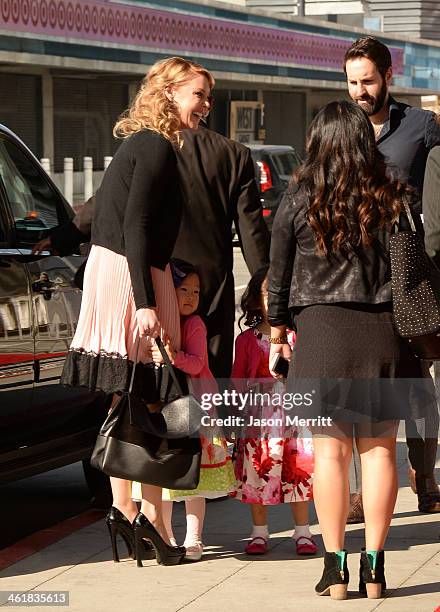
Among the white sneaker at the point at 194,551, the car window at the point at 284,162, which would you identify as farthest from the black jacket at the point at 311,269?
the car window at the point at 284,162

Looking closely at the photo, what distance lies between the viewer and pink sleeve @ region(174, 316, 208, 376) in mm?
5938

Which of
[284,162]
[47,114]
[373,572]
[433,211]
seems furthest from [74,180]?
[373,572]

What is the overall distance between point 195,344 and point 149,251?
522 millimetres

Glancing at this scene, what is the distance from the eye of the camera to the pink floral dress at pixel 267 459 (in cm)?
611

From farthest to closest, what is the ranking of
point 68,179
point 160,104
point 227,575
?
point 68,179 < point 160,104 < point 227,575

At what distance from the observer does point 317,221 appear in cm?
514

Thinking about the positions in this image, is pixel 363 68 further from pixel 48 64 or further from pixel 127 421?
pixel 48 64

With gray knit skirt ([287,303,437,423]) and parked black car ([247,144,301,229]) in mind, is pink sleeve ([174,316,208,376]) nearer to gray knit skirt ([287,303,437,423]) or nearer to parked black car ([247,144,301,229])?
gray knit skirt ([287,303,437,423])

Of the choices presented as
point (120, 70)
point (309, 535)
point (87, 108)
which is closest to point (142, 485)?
point (309, 535)

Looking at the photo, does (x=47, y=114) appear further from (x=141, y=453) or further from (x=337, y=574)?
(x=337, y=574)

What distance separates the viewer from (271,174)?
2752 centimetres

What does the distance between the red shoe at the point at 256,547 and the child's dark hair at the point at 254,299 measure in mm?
878

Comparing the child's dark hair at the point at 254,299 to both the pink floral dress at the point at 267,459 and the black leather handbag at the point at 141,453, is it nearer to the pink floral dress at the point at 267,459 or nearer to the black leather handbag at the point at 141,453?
the pink floral dress at the point at 267,459

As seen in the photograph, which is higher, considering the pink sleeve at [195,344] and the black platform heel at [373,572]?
the pink sleeve at [195,344]
